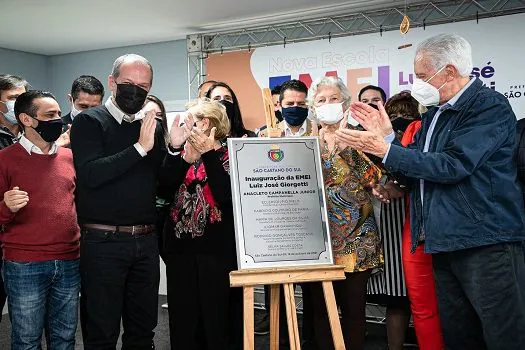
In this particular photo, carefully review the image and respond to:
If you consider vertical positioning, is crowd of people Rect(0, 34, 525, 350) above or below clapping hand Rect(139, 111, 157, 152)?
below

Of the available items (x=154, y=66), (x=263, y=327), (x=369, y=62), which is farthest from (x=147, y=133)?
(x=154, y=66)

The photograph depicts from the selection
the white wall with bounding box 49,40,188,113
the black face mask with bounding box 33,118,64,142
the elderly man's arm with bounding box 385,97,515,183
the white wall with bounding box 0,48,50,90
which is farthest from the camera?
the white wall with bounding box 0,48,50,90

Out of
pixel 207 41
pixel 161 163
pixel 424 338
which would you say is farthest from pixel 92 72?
pixel 424 338

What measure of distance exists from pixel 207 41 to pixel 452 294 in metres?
4.76

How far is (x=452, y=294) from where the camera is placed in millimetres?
2324

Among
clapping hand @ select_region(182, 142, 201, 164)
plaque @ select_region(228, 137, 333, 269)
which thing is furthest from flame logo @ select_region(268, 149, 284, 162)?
clapping hand @ select_region(182, 142, 201, 164)

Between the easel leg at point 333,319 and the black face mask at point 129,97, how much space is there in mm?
1196

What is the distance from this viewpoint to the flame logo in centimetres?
251

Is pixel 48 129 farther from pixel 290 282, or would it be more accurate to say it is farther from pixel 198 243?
pixel 290 282

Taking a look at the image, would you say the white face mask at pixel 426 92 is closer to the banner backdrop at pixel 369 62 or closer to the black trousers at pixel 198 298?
the black trousers at pixel 198 298

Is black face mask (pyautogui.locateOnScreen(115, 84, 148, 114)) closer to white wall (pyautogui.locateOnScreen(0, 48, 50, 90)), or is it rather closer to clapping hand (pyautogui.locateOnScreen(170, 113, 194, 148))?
clapping hand (pyautogui.locateOnScreen(170, 113, 194, 148))

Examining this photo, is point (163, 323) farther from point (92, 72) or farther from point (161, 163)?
point (92, 72)

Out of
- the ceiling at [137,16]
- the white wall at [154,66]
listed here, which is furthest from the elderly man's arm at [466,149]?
the white wall at [154,66]

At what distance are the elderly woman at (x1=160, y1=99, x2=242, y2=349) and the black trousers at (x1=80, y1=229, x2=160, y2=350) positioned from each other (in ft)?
0.63
